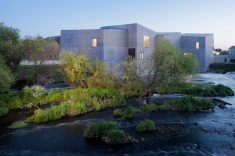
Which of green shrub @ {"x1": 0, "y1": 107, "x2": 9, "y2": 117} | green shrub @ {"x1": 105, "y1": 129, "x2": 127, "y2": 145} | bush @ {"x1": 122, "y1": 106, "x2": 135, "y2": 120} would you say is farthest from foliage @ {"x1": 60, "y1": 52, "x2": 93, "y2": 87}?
green shrub @ {"x1": 105, "y1": 129, "x2": 127, "y2": 145}

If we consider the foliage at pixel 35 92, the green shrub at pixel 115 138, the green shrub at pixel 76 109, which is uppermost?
the foliage at pixel 35 92

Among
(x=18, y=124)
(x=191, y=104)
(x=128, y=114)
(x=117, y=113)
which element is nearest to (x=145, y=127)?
(x=128, y=114)

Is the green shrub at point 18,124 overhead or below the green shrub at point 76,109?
below

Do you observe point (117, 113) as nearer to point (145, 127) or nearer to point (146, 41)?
point (145, 127)

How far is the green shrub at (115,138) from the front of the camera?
15.4 metres

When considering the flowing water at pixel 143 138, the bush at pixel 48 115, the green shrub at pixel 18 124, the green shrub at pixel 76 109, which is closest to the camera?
the flowing water at pixel 143 138

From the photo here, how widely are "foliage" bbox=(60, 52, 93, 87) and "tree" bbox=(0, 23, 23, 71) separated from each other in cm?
431

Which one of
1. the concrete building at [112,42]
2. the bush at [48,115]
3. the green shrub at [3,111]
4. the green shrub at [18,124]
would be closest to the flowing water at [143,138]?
the green shrub at [18,124]

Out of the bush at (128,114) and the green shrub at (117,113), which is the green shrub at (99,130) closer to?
the bush at (128,114)

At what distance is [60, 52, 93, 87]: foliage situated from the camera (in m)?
29.0

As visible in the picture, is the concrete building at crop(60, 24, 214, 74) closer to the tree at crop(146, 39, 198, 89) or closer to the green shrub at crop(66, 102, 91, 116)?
the tree at crop(146, 39, 198, 89)

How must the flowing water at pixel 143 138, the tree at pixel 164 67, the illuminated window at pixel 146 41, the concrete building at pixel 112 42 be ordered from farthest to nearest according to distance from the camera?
the illuminated window at pixel 146 41 < the concrete building at pixel 112 42 < the tree at pixel 164 67 < the flowing water at pixel 143 138

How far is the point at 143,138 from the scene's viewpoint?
1623cm

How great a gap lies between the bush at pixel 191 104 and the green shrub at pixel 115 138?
860 cm
